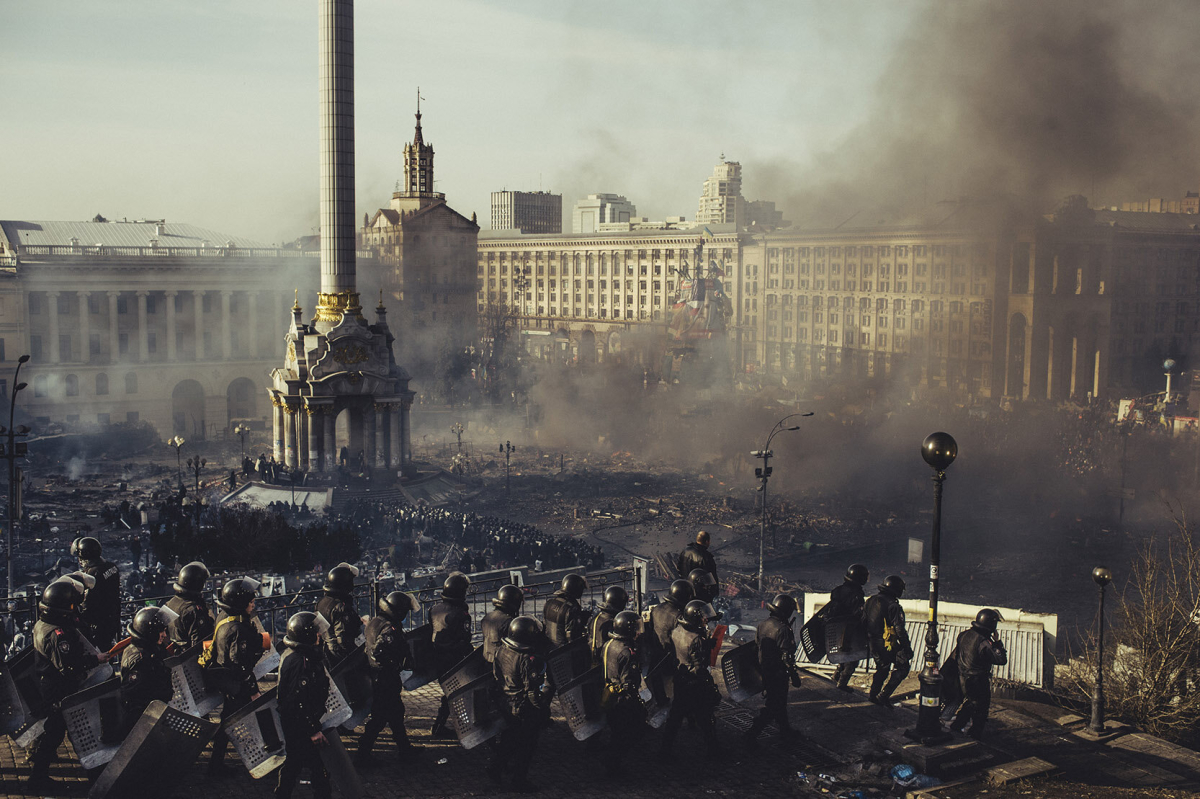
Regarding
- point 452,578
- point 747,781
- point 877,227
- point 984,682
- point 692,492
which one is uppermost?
point 877,227

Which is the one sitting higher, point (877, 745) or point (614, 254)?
point (614, 254)

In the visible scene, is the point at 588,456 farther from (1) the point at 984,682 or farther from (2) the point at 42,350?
(1) the point at 984,682

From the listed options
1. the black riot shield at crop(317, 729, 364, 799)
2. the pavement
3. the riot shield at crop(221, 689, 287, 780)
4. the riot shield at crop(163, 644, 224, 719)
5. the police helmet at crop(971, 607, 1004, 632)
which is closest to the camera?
the riot shield at crop(221, 689, 287, 780)

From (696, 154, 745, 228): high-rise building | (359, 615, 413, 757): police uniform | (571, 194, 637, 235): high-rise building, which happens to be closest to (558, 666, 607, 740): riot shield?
(359, 615, 413, 757): police uniform

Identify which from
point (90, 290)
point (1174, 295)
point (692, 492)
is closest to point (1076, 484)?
point (692, 492)

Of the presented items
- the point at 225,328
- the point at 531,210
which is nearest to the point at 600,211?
the point at 531,210

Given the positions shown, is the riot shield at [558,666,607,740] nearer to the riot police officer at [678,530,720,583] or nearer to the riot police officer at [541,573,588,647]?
the riot police officer at [541,573,588,647]

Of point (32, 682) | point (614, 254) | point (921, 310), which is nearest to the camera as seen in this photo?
point (32, 682)
